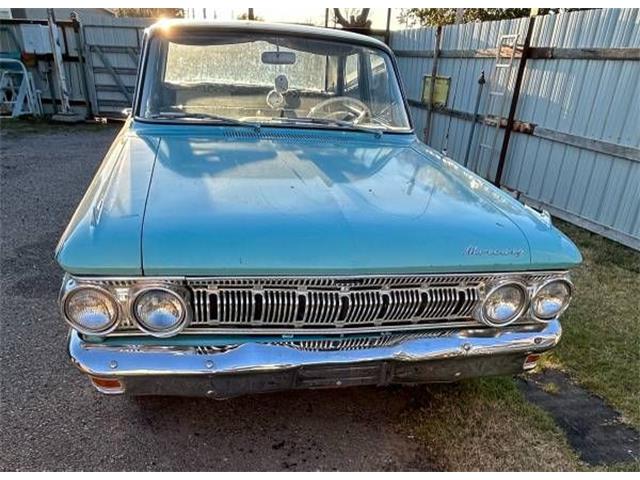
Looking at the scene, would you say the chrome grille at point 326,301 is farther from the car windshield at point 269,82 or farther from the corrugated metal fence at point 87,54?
the corrugated metal fence at point 87,54

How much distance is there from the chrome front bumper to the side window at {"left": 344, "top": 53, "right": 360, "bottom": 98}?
200cm

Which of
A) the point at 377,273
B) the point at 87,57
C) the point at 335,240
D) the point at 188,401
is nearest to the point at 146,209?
the point at 335,240

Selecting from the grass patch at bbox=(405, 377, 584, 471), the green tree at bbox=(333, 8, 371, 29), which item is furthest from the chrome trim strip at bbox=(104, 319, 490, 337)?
the green tree at bbox=(333, 8, 371, 29)

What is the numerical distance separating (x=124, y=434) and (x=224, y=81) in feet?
7.08

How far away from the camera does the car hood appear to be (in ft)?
5.79

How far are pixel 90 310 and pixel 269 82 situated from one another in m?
2.03

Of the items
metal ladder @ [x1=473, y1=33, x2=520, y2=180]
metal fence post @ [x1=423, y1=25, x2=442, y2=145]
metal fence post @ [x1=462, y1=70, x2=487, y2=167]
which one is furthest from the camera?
metal fence post @ [x1=423, y1=25, x2=442, y2=145]

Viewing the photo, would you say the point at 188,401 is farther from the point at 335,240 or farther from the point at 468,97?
the point at 468,97

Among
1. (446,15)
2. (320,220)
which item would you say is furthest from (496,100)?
(446,15)

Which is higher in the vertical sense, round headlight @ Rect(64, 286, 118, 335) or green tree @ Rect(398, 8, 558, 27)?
green tree @ Rect(398, 8, 558, 27)

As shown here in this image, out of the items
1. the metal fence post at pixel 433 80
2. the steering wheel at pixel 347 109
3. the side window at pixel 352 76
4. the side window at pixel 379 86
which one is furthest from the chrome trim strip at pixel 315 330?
the metal fence post at pixel 433 80

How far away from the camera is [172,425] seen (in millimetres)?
2445

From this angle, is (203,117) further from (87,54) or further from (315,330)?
(87,54)

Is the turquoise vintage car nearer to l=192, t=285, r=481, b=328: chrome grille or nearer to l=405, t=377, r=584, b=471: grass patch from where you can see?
l=192, t=285, r=481, b=328: chrome grille
